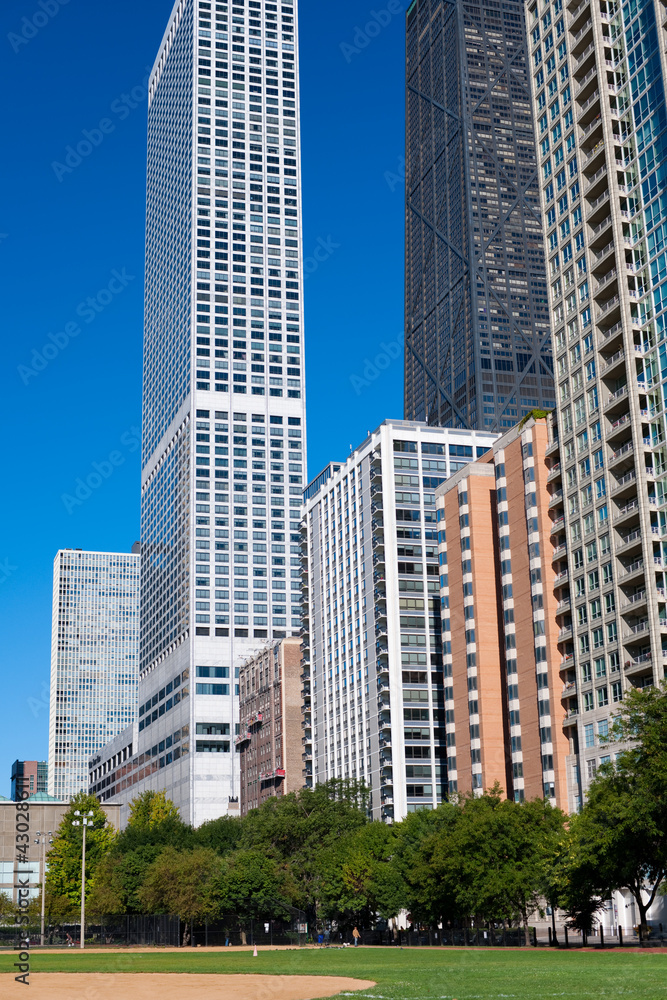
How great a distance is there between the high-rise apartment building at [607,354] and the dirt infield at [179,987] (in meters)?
60.5

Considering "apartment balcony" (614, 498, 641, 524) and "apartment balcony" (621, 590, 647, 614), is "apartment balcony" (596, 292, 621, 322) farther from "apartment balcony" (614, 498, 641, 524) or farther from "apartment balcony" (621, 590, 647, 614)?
"apartment balcony" (621, 590, 647, 614)

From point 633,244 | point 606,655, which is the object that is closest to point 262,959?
point 606,655

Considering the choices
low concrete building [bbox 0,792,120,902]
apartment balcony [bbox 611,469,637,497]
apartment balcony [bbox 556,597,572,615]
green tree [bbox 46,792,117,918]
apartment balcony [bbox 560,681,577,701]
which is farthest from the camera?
low concrete building [bbox 0,792,120,902]

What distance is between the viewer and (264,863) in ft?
403

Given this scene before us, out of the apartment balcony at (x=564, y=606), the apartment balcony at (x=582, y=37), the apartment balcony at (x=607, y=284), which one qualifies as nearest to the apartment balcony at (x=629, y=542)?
the apartment balcony at (x=564, y=606)

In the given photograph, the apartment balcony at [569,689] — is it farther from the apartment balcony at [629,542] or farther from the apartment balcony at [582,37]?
the apartment balcony at [582,37]

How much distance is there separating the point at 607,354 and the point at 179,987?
88.3 metres

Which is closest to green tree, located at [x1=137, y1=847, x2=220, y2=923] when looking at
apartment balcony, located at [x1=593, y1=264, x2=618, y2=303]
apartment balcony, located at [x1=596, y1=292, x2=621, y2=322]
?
apartment balcony, located at [x1=596, y1=292, x2=621, y2=322]

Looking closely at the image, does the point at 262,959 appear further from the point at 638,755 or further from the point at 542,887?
the point at 638,755

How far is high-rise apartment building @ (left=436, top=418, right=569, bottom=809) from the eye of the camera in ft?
428

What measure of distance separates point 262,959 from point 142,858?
66625 mm

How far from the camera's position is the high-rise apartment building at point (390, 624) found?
16888 cm

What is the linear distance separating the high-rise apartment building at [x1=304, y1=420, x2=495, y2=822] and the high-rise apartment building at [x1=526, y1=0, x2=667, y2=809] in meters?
45.4

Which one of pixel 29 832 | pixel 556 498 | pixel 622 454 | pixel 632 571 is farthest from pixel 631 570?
pixel 29 832
